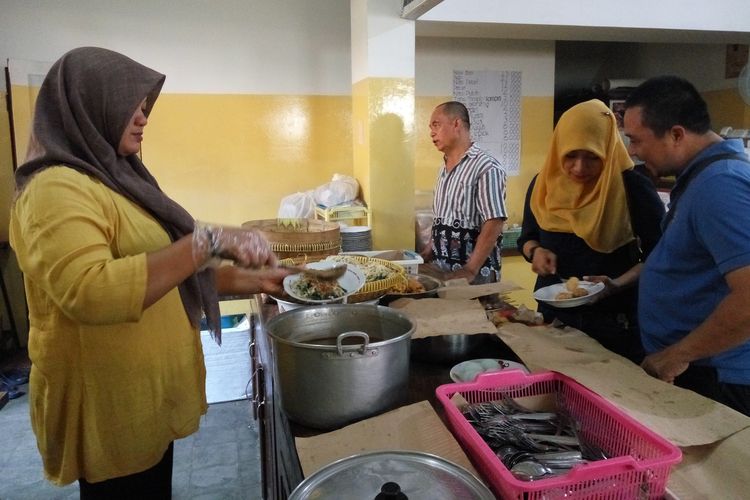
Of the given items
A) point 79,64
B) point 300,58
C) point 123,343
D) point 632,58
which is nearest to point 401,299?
point 123,343

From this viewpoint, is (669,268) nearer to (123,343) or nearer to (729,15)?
(123,343)

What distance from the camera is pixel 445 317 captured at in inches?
61.7

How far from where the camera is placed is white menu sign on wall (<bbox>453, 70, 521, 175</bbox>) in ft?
13.8

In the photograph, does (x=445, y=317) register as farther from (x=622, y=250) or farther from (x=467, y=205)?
(x=467, y=205)

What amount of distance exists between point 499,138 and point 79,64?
3535 millimetres

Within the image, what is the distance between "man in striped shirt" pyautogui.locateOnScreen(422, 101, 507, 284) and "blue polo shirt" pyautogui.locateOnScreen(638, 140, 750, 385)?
1.08m

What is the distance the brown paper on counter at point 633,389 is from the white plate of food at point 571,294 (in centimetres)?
28

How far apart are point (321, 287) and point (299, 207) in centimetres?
212

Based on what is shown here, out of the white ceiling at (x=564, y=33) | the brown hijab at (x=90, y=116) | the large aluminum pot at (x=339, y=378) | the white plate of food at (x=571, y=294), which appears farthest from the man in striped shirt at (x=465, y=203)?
the brown hijab at (x=90, y=116)

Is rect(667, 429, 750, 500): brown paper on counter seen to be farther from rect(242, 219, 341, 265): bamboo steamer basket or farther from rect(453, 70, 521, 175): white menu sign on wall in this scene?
rect(453, 70, 521, 175): white menu sign on wall

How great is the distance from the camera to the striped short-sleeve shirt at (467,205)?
274cm

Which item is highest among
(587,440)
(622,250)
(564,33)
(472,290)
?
(564,33)

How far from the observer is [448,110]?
2.88 meters

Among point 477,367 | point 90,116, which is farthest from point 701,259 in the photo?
point 90,116
